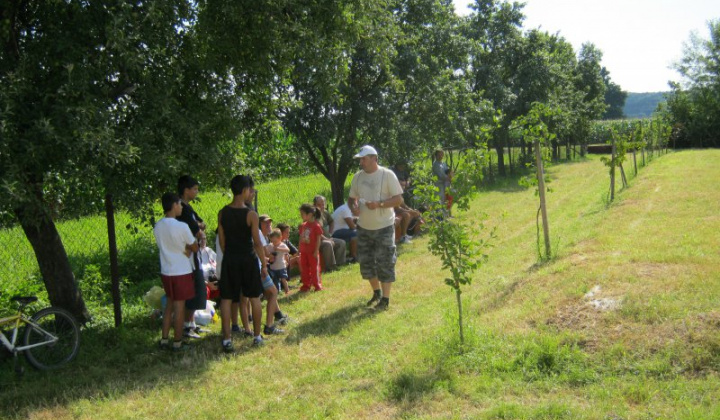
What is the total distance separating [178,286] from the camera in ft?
21.0

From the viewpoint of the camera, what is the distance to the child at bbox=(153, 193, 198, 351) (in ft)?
20.6

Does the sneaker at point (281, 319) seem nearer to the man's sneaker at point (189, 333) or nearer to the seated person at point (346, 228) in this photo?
the man's sneaker at point (189, 333)

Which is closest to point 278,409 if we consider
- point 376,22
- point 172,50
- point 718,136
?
point 172,50

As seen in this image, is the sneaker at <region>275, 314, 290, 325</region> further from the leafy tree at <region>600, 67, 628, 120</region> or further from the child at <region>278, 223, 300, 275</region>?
the leafy tree at <region>600, 67, 628, 120</region>

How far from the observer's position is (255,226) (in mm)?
6422

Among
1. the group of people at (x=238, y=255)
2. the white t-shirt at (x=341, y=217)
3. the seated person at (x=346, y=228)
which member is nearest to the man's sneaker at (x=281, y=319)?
the group of people at (x=238, y=255)

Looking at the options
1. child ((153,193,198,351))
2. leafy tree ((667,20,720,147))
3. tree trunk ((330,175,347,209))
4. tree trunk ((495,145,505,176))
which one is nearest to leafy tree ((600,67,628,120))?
leafy tree ((667,20,720,147))

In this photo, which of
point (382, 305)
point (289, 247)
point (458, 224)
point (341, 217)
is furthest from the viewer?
point (341, 217)

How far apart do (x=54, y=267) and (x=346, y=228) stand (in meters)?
5.64

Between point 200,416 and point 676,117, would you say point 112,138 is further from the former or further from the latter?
point 676,117

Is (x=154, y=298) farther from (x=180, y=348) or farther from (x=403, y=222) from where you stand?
(x=403, y=222)

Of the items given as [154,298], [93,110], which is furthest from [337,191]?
[93,110]

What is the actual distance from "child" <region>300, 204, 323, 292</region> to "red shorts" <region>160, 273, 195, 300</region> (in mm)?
2888

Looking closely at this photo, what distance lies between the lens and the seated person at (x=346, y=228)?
37.0 ft
